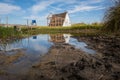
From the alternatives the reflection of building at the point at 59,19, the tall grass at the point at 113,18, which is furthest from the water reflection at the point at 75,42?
the reflection of building at the point at 59,19

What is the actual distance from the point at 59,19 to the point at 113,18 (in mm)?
54030

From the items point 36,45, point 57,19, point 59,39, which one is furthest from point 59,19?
point 36,45

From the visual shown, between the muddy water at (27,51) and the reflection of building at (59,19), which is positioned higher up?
the reflection of building at (59,19)

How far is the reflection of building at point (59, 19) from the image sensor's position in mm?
64938

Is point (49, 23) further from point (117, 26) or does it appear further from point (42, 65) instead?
point (42, 65)

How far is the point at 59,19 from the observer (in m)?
66.8

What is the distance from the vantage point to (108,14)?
1357 cm

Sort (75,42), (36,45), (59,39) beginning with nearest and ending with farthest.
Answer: (36,45)
(75,42)
(59,39)

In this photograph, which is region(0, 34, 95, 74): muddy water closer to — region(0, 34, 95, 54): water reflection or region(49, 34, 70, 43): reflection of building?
region(0, 34, 95, 54): water reflection

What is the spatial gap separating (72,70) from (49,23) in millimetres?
61809

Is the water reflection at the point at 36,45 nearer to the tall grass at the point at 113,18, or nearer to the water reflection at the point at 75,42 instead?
the water reflection at the point at 75,42

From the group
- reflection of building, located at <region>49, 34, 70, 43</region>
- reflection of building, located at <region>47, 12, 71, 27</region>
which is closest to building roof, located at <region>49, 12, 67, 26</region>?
reflection of building, located at <region>47, 12, 71, 27</region>

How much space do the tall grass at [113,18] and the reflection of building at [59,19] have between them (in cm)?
5088

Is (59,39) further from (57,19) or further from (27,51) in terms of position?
(57,19)
